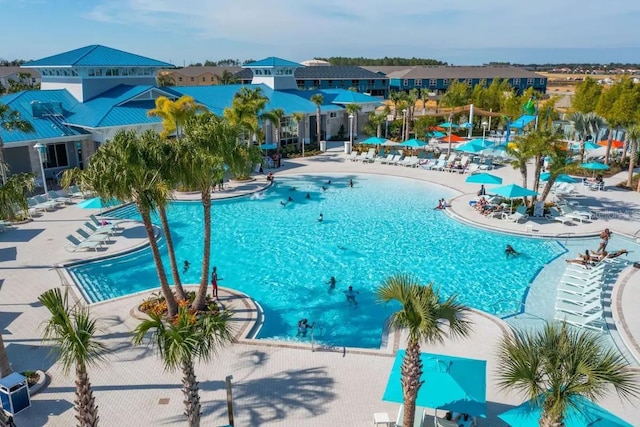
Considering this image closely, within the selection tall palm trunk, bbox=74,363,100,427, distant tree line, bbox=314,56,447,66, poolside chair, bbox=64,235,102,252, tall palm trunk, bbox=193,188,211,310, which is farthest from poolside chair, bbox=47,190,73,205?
distant tree line, bbox=314,56,447,66

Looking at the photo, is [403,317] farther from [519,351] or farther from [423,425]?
[423,425]

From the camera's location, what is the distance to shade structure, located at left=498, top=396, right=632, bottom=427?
8.73 m

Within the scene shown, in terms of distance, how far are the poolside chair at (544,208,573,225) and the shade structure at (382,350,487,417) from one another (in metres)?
17.4

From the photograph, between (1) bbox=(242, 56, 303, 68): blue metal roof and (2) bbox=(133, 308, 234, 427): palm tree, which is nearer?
(2) bbox=(133, 308, 234, 427): palm tree

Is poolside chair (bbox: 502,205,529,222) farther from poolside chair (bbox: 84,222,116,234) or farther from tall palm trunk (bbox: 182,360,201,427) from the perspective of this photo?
tall palm trunk (bbox: 182,360,201,427)

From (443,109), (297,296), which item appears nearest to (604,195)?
(297,296)

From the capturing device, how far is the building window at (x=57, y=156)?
3416 centimetres

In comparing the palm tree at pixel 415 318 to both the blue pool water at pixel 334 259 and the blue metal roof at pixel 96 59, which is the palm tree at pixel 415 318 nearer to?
the blue pool water at pixel 334 259

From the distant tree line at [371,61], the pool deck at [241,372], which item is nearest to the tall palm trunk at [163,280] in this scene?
the pool deck at [241,372]

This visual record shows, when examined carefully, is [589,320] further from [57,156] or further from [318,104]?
[318,104]

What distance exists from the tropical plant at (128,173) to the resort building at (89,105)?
59.3 ft

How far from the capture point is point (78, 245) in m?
22.2

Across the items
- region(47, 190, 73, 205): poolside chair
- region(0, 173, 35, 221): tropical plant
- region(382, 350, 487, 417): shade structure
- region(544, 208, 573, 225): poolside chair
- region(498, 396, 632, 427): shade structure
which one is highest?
region(0, 173, 35, 221): tropical plant

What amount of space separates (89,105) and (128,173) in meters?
28.8
